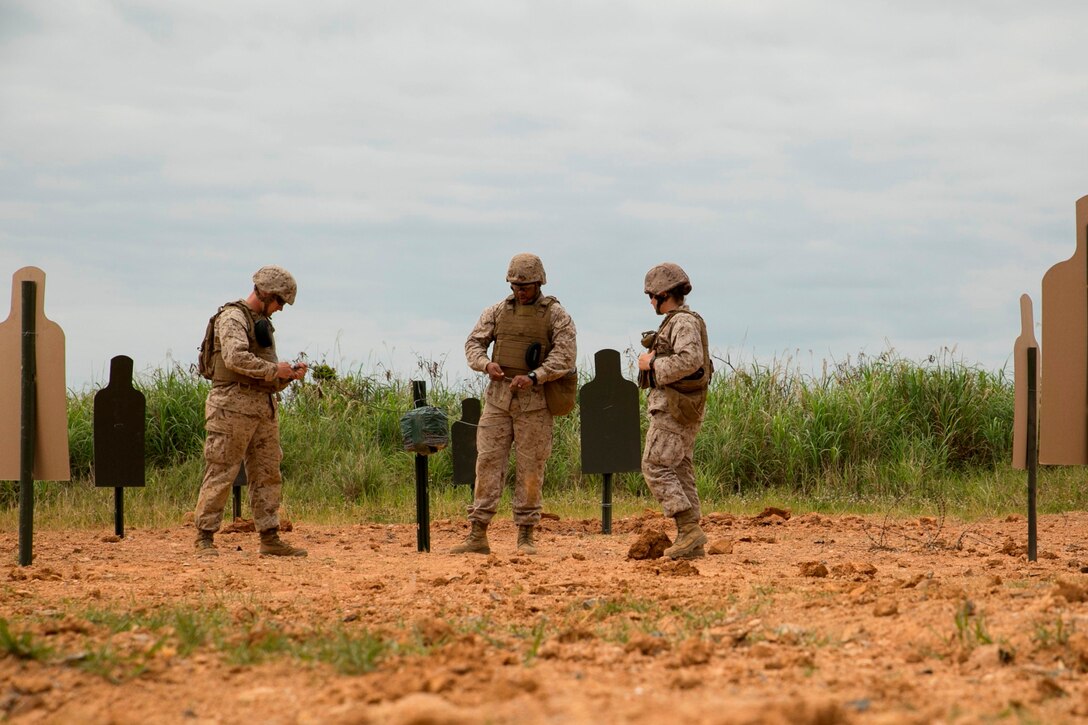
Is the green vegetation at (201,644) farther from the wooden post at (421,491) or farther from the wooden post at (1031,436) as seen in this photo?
the wooden post at (1031,436)

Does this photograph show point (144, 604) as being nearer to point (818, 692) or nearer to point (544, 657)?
point (544, 657)

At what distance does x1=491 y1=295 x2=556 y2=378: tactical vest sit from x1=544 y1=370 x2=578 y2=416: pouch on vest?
0.65 ft

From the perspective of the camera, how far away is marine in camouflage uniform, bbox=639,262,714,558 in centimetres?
784

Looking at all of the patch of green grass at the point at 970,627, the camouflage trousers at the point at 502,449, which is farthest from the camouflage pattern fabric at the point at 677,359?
the patch of green grass at the point at 970,627

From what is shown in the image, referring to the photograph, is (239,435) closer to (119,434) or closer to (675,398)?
(119,434)

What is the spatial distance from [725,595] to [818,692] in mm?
2187

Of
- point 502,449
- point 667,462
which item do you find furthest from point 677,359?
point 502,449

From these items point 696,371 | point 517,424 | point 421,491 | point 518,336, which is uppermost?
point 518,336

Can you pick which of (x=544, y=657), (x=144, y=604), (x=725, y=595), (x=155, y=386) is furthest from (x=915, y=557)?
(x=155, y=386)

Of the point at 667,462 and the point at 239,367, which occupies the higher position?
the point at 239,367

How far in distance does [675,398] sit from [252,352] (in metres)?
3.06

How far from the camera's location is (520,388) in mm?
8406

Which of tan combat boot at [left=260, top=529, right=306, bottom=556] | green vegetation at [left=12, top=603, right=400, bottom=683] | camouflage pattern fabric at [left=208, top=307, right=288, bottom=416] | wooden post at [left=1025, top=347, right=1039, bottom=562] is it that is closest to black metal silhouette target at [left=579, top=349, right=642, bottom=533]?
tan combat boot at [left=260, top=529, right=306, bottom=556]

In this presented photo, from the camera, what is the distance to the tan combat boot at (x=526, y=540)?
8.62 metres
